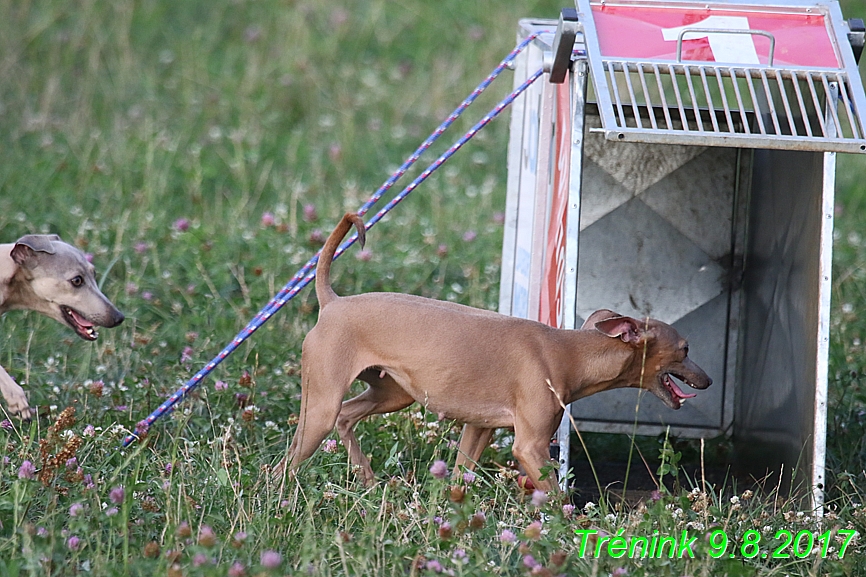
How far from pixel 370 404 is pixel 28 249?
4.77ft

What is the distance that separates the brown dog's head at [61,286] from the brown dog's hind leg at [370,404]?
1017 millimetres

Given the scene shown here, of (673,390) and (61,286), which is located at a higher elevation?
(61,286)

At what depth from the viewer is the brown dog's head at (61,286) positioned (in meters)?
4.40

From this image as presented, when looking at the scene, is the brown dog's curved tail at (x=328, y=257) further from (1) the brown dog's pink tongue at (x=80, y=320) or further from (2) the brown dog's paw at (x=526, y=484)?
(1) the brown dog's pink tongue at (x=80, y=320)

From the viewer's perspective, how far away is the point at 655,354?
4082 millimetres

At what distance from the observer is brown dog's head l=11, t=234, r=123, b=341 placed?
14.4 feet

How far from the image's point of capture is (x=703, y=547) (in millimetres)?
3258

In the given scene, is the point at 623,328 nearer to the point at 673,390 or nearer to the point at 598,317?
the point at 598,317

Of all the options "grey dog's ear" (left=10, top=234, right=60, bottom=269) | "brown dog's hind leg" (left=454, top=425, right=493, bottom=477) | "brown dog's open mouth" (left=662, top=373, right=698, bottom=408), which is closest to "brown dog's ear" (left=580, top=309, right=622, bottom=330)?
"brown dog's open mouth" (left=662, top=373, right=698, bottom=408)

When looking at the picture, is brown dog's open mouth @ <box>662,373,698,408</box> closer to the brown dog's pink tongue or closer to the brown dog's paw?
the brown dog's paw


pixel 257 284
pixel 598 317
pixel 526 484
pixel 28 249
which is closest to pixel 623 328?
pixel 598 317

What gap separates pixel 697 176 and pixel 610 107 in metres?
1.65

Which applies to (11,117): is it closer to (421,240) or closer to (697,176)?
(421,240)

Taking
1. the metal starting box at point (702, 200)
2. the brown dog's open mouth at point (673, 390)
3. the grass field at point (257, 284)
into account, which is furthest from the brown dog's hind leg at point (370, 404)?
the brown dog's open mouth at point (673, 390)
